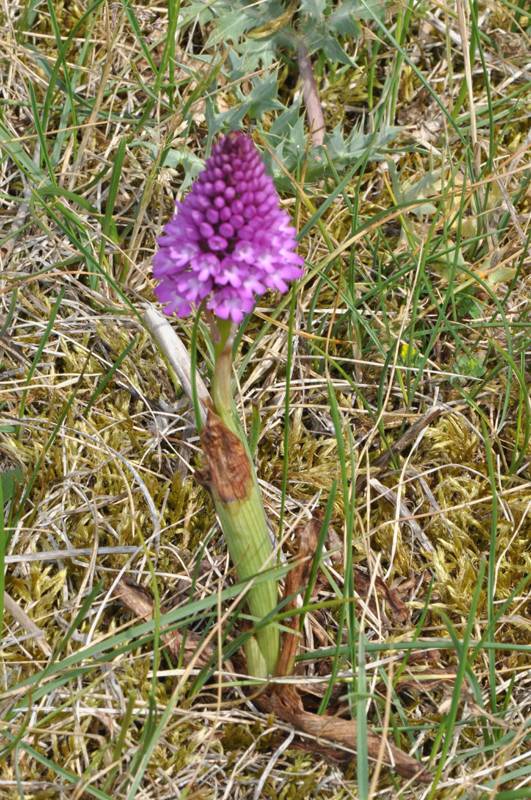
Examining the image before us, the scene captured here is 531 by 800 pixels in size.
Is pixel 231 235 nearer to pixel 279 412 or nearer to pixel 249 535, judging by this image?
pixel 249 535

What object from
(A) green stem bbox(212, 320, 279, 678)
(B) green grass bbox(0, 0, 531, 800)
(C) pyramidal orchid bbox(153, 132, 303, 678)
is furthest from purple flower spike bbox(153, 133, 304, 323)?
(B) green grass bbox(0, 0, 531, 800)

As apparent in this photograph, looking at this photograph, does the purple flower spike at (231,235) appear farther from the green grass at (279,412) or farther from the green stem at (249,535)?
the green grass at (279,412)

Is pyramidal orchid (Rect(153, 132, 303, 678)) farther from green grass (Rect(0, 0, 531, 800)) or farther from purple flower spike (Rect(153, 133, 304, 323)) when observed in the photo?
green grass (Rect(0, 0, 531, 800))

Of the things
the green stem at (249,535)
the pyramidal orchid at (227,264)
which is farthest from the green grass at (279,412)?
the pyramidal orchid at (227,264)

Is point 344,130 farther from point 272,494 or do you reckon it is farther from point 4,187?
point 272,494

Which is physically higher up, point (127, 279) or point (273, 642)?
point (127, 279)

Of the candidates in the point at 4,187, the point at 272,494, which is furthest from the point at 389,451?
the point at 4,187
